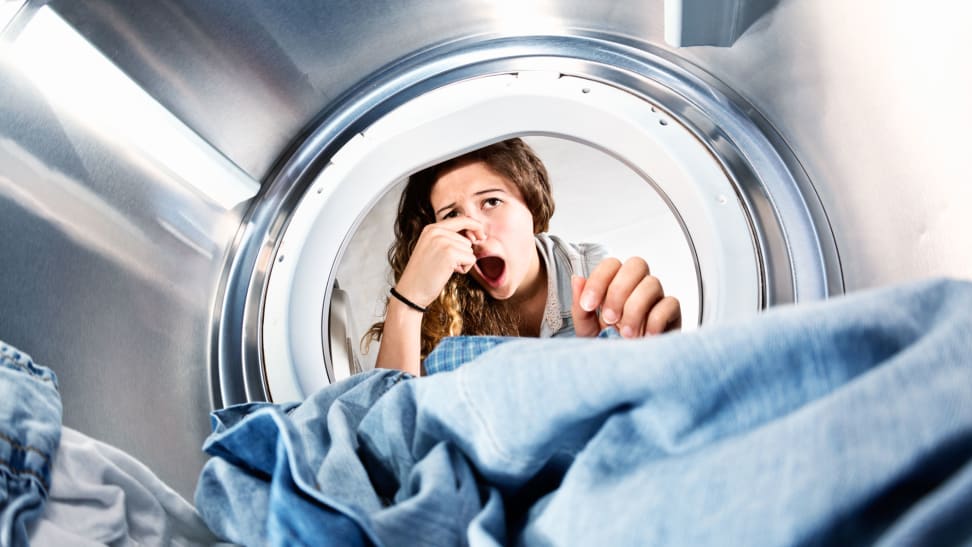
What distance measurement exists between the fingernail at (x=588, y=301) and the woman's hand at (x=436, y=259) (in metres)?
0.30

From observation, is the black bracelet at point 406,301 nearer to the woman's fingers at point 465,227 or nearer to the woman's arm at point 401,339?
the woman's arm at point 401,339

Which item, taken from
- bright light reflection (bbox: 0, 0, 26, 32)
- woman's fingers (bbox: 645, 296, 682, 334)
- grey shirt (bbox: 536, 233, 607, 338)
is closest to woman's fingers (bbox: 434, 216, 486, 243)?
grey shirt (bbox: 536, 233, 607, 338)

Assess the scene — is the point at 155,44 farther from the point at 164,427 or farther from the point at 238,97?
the point at 164,427

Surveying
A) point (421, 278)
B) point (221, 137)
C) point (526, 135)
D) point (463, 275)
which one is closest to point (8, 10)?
point (221, 137)

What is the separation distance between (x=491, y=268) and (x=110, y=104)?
863 mm

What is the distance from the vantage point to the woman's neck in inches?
65.9

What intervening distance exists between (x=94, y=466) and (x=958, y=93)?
600 mm

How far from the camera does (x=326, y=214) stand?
1030 millimetres

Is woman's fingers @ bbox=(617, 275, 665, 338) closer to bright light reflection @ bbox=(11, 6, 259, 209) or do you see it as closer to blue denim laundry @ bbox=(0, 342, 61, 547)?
bright light reflection @ bbox=(11, 6, 259, 209)

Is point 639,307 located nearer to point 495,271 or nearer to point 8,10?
point 495,271

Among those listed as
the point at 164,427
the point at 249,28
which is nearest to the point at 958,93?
the point at 249,28

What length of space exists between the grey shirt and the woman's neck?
26 mm

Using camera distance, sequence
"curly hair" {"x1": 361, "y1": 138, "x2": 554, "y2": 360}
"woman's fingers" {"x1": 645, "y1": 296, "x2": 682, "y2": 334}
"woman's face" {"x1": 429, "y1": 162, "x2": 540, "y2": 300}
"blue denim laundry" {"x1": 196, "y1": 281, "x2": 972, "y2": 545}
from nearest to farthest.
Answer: "blue denim laundry" {"x1": 196, "y1": 281, "x2": 972, "y2": 545}
"woman's fingers" {"x1": 645, "y1": 296, "x2": 682, "y2": 334}
"woman's face" {"x1": 429, "y1": 162, "x2": 540, "y2": 300}
"curly hair" {"x1": 361, "y1": 138, "x2": 554, "y2": 360}

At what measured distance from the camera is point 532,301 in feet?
5.58
